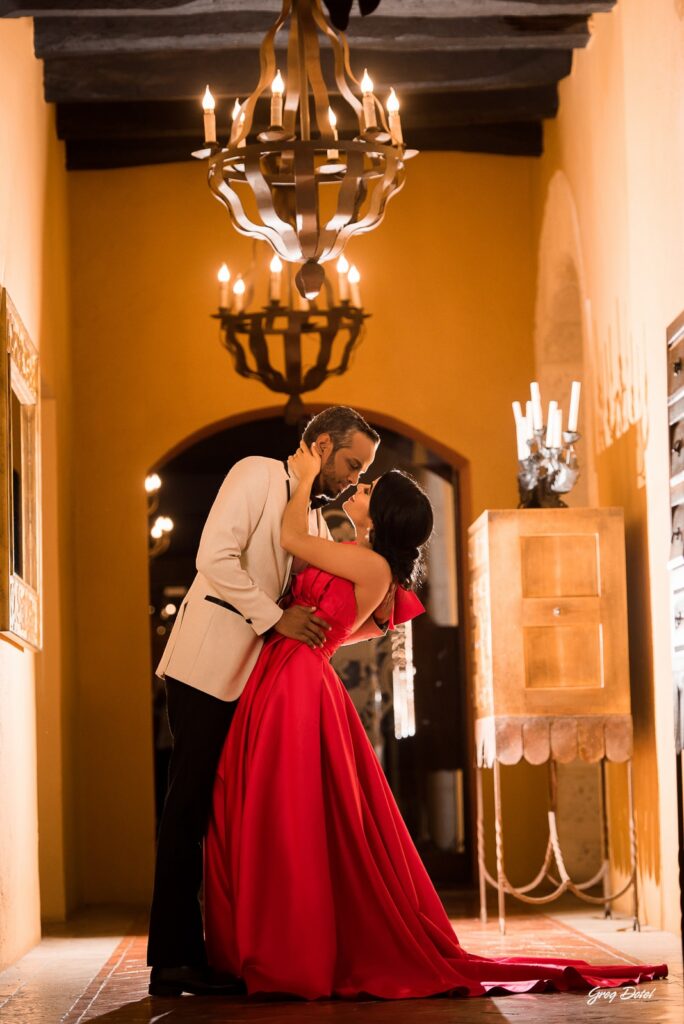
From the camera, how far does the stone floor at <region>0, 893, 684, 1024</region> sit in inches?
142

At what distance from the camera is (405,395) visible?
8.04m

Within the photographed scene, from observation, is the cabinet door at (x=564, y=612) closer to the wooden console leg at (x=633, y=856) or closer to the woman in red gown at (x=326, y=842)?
the wooden console leg at (x=633, y=856)

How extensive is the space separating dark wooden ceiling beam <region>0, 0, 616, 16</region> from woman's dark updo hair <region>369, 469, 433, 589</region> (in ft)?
8.61

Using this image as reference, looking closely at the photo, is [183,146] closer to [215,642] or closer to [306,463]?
[306,463]

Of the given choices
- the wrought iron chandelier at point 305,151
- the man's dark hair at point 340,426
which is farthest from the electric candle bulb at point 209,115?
the man's dark hair at point 340,426

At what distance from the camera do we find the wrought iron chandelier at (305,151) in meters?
4.34

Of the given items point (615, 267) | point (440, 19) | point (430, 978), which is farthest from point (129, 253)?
point (430, 978)

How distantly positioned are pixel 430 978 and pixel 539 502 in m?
2.69

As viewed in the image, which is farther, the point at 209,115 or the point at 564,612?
the point at 564,612

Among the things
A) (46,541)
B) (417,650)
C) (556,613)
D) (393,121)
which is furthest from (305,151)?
(417,650)

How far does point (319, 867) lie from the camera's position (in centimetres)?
399

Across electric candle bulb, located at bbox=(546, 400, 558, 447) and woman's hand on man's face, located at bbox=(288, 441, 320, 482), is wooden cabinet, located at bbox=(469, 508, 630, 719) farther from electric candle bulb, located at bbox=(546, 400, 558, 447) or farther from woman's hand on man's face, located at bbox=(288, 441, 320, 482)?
woman's hand on man's face, located at bbox=(288, 441, 320, 482)

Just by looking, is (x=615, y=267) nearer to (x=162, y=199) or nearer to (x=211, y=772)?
(x=162, y=199)

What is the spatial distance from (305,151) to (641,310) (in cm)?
207
